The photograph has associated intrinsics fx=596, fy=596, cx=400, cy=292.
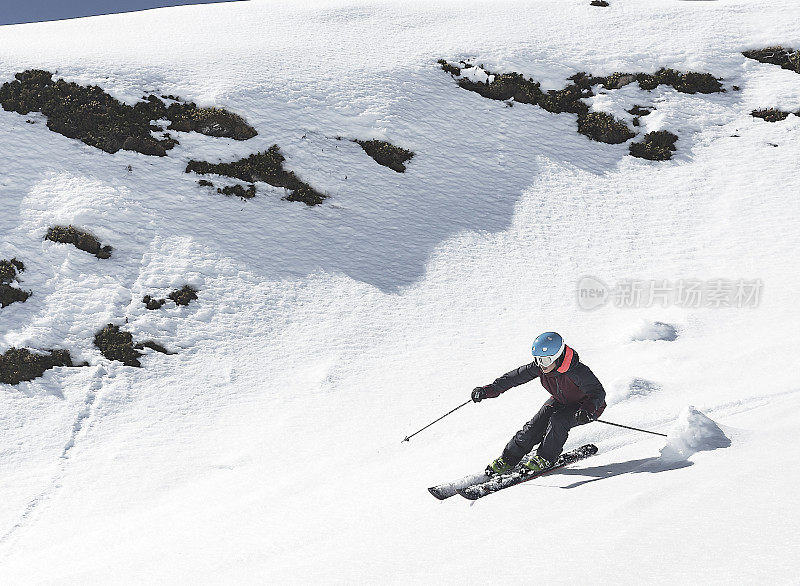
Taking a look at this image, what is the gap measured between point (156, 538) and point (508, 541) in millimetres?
4802

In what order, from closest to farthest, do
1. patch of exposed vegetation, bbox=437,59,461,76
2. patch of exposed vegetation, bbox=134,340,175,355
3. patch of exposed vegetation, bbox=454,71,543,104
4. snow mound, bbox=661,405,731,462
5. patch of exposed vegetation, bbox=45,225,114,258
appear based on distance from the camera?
snow mound, bbox=661,405,731,462 < patch of exposed vegetation, bbox=134,340,175,355 < patch of exposed vegetation, bbox=45,225,114,258 < patch of exposed vegetation, bbox=454,71,543,104 < patch of exposed vegetation, bbox=437,59,461,76

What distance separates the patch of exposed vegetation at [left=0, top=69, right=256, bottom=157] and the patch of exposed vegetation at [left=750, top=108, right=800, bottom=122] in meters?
17.5

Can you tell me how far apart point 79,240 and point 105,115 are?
19.7 ft

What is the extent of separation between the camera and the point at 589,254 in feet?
51.9

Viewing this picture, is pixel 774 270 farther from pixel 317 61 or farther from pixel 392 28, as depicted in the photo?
pixel 392 28

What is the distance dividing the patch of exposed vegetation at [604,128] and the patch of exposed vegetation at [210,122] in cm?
1148

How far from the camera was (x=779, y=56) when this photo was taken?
2466 centimetres

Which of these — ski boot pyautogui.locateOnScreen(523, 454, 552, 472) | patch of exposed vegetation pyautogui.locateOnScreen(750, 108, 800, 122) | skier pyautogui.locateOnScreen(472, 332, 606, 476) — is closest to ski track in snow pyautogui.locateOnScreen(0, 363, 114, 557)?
skier pyautogui.locateOnScreen(472, 332, 606, 476)

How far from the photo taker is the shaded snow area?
602 centimetres

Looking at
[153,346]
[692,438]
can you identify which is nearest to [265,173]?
[153,346]

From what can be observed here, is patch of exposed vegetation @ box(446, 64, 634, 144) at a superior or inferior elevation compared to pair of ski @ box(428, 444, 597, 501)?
superior

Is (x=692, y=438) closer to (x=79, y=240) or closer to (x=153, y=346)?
(x=153, y=346)

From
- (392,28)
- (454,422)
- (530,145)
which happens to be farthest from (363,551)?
(392,28)

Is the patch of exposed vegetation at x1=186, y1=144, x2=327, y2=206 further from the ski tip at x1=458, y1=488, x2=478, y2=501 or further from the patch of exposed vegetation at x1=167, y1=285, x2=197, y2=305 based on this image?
the ski tip at x1=458, y1=488, x2=478, y2=501
